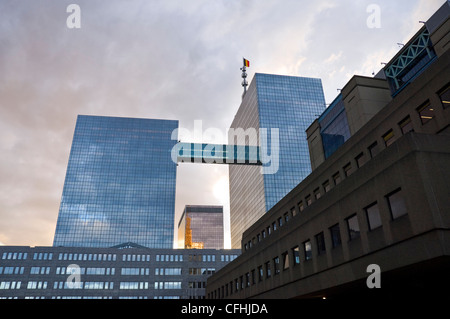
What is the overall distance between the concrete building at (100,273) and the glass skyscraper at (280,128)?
4484 centimetres

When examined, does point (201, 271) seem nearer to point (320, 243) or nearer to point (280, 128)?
point (280, 128)

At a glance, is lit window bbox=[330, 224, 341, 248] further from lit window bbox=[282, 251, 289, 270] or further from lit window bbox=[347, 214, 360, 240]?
lit window bbox=[282, 251, 289, 270]

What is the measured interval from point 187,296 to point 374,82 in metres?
105

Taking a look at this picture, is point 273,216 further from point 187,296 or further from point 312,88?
point 312,88

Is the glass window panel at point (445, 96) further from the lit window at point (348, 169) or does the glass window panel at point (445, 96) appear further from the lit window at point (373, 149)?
the lit window at point (348, 169)

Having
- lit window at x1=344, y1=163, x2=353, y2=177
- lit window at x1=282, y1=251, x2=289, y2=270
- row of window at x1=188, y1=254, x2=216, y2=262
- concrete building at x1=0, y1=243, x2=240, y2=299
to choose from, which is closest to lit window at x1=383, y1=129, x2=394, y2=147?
lit window at x1=344, y1=163, x2=353, y2=177

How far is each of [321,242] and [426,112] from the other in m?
13.7

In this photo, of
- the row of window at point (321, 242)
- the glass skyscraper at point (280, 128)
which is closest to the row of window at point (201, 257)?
the glass skyscraper at point (280, 128)

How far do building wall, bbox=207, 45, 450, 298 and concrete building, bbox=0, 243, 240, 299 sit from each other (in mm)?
91866

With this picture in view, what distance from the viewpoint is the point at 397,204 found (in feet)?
66.7

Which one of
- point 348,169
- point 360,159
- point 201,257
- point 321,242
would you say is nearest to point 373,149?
point 360,159

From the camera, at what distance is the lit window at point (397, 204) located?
1984 cm

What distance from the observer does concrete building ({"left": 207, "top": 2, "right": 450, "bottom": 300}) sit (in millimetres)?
18625

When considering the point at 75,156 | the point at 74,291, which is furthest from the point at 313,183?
the point at 75,156
